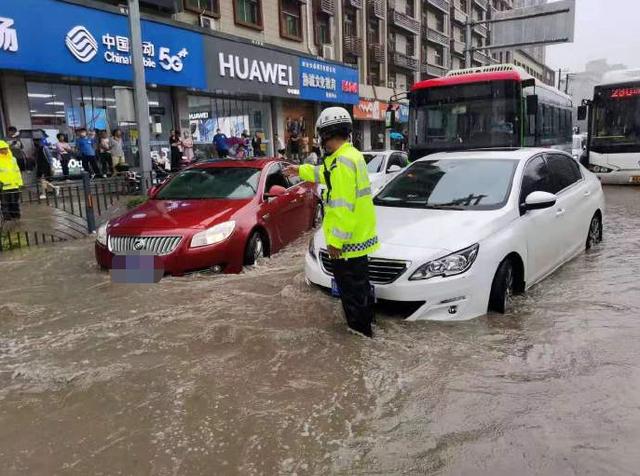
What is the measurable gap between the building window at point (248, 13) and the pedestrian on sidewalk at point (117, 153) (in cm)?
758

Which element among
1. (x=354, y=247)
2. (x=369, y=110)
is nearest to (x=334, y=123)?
(x=354, y=247)

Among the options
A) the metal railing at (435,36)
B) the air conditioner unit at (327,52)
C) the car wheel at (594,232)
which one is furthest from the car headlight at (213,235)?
the metal railing at (435,36)

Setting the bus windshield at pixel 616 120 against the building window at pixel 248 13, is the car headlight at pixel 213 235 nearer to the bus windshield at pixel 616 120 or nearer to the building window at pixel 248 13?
the bus windshield at pixel 616 120

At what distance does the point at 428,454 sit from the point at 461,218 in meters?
2.48

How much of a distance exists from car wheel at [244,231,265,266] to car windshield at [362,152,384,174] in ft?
17.6

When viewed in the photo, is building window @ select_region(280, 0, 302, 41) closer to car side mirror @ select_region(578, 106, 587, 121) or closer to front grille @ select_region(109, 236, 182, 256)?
car side mirror @ select_region(578, 106, 587, 121)

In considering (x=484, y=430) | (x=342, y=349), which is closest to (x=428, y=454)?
(x=484, y=430)

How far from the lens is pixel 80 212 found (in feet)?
31.9

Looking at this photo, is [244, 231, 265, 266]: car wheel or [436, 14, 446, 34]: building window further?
[436, 14, 446, 34]: building window

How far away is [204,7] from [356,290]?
1703 cm

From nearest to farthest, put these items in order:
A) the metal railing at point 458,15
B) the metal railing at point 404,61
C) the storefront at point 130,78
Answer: the storefront at point 130,78, the metal railing at point 404,61, the metal railing at point 458,15

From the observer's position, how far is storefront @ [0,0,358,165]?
12500mm

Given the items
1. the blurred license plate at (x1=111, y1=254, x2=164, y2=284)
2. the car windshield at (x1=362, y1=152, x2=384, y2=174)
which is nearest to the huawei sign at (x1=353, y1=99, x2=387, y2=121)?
the car windshield at (x1=362, y1=152, x2=384, y2=174)

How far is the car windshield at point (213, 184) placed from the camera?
722 cm
